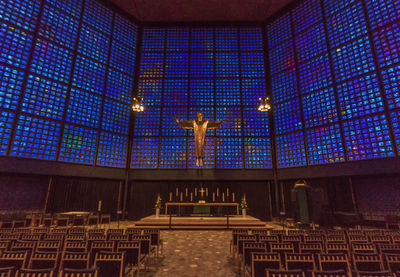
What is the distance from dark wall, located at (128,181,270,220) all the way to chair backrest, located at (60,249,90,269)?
14167 millimetres

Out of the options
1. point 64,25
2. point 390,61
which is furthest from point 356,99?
point 64,25

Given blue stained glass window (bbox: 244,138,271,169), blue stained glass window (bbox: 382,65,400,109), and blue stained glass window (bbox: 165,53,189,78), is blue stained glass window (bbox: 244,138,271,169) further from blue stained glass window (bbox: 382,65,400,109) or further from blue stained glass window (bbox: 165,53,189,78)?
blue stained glass window (bbox: 165,53,189,78)

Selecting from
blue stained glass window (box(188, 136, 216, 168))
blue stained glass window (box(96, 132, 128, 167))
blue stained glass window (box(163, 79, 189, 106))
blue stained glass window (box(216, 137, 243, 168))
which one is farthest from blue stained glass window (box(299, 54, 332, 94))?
blue stained glass window (box(96, 132, 128, 167))

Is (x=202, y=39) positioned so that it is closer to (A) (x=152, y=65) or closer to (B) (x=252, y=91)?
(A) (x=152, y=65)

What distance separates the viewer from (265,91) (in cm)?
1984

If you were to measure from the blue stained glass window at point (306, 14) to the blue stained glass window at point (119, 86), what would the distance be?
1706 centimetres

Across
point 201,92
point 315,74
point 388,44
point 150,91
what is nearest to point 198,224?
point 201,92

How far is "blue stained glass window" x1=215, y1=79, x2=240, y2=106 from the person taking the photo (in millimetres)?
19641

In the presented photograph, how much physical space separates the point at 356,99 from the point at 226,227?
13151 mm

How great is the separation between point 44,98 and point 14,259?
14.5 meters

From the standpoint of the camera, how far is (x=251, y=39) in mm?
21359

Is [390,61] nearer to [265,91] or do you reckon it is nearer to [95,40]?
[265,91]

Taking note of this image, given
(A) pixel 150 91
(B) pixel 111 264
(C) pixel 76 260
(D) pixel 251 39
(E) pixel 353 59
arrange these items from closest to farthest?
(B) pixel 111 264 < (C) pixel 76 260 < (E) pixel 353 59 < (A) pixel 150 91 < (D) pixel 251 39

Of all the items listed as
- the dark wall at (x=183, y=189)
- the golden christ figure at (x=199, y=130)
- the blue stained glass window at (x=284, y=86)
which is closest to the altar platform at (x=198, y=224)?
the golden christ figure at (x=199, y=130)
